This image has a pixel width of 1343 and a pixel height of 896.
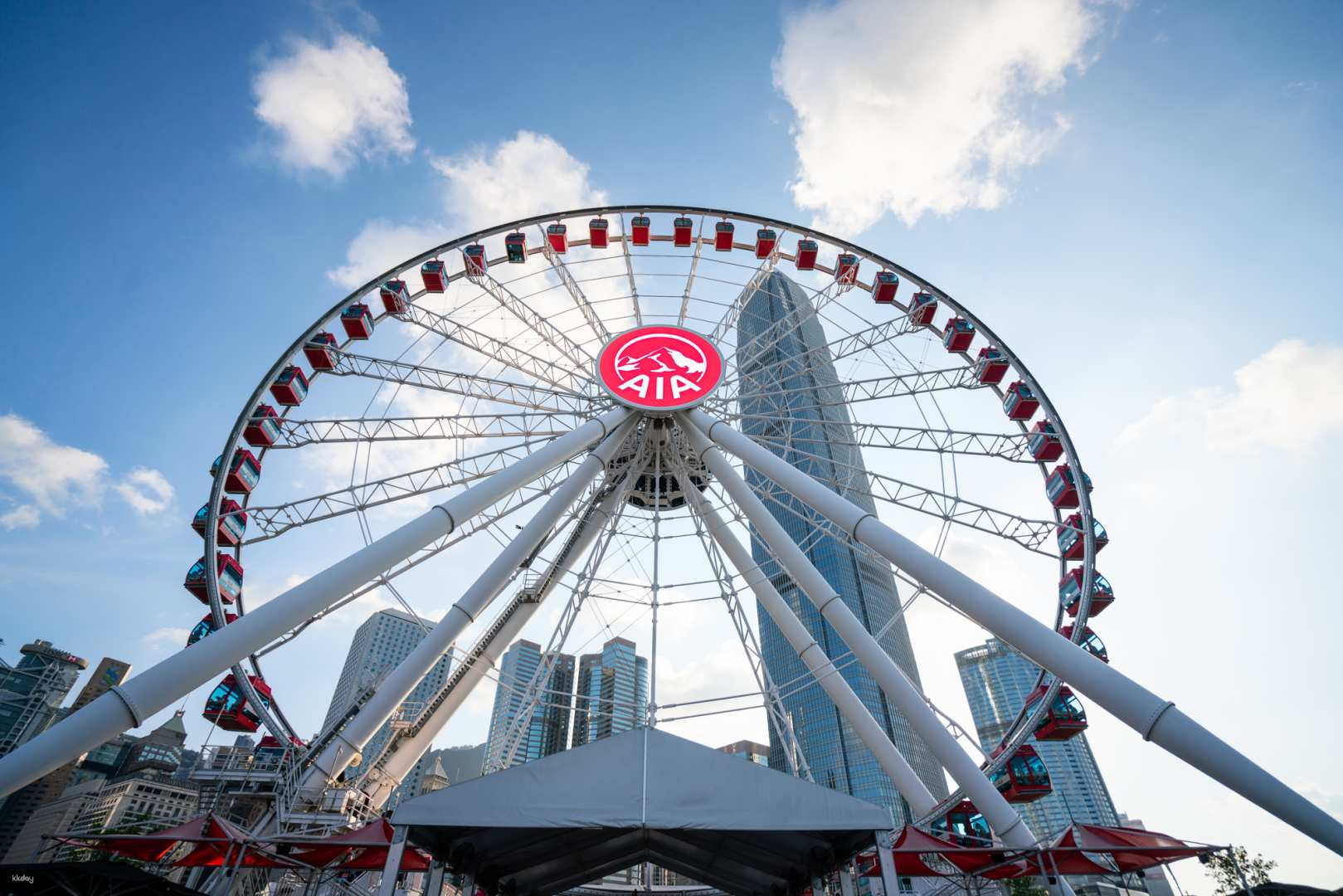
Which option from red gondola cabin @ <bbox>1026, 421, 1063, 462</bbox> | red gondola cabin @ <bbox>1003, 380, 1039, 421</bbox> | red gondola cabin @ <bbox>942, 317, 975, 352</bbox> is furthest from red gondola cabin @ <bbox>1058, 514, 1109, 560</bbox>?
red gondola cabin @ <bbox>942, 317, 975, 352</bbox>

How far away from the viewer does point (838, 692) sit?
17109 millimetres

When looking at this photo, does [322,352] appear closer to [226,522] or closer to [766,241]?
[226,522]

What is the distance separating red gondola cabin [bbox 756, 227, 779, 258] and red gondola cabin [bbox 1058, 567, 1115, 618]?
43.6ft

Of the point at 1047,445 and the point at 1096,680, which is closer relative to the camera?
the point at 1096,680

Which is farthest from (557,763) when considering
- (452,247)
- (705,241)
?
(705,241)

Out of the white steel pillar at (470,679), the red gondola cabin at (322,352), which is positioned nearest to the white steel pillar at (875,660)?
the white steel pillar at (470,679)

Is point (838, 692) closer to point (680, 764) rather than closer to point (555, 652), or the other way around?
point (555, 652)

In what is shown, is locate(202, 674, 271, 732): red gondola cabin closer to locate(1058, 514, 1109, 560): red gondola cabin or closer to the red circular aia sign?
Result: the red circular aia sign

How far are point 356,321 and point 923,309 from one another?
17.1 m

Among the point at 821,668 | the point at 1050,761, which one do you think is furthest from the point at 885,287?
the point at 1050,761

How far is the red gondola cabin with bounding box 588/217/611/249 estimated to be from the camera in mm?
22969

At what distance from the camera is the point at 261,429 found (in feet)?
62.2

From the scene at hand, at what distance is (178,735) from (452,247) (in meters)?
150

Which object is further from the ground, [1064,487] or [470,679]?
[1064,487]
